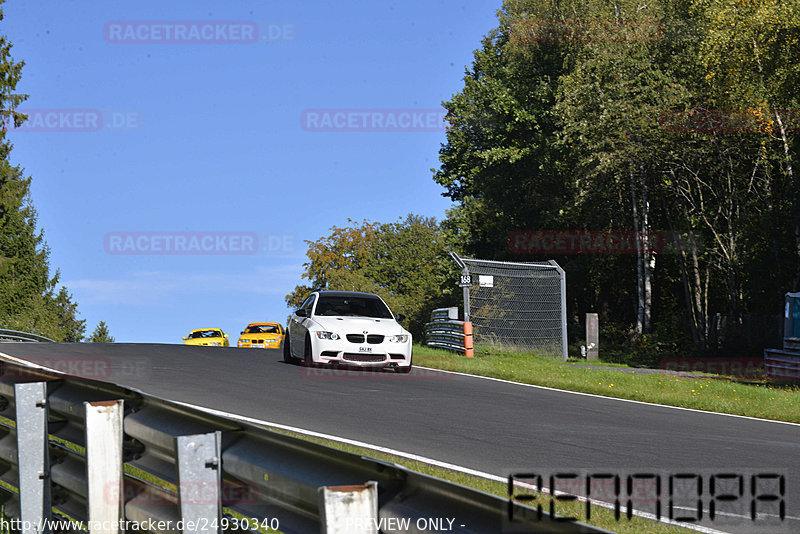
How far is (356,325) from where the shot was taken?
700 inches

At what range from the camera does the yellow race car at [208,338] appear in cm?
3794

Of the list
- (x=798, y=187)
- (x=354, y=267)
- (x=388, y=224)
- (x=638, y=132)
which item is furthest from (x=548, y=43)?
(x=388, y=224)

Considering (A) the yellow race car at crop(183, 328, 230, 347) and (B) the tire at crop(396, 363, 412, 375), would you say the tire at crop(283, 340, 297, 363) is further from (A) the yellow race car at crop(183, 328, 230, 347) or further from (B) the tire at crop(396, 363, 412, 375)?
(A) the yellow race car at crop(183, 328, 230, 347)

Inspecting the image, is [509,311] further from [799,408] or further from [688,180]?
[688,180]

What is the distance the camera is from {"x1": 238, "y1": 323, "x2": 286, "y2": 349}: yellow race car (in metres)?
40.1

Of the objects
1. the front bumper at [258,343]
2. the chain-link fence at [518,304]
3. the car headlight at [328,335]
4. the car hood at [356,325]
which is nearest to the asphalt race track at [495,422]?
the car headlight at [328,335]

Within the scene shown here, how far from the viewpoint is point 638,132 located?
3400 centimetres

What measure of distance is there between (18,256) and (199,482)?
66.4 metres

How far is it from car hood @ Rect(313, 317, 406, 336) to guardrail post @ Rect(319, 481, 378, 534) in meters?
14.9

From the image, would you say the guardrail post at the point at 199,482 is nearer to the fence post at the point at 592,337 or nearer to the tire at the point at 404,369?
the tire at the point at 404,369

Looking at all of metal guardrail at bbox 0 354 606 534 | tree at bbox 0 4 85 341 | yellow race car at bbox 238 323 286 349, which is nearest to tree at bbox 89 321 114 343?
tree at bbox 0 4 85 341

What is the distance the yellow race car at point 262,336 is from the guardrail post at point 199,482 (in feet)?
120

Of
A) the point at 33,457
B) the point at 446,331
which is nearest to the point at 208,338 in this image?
the point at 446,331

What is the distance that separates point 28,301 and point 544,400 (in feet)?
181
